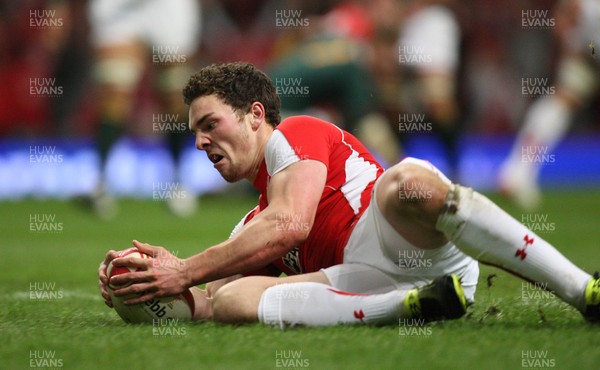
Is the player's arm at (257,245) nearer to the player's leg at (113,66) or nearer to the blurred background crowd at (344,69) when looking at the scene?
the blurred background crowd at (344,69)

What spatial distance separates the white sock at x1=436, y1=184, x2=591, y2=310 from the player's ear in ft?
3.14

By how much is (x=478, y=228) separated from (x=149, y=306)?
1.25 meters

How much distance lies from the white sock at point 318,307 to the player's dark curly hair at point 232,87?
0.80 metres

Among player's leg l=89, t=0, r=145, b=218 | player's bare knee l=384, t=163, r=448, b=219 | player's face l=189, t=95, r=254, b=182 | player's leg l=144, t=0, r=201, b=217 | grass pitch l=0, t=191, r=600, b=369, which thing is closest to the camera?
grass pitch l=0, t=191, r=600, b=369

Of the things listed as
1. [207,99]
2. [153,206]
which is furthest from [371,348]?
[153,206]

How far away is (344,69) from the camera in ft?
28.9

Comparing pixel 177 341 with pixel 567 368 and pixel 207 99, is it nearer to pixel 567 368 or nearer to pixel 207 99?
pixel 207 99

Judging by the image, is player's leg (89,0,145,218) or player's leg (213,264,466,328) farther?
player's leg (89,0,145,218)

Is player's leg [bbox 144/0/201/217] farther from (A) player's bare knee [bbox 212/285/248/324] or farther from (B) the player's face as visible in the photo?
(A) player's bare knee [bbox 212/285/248/324]

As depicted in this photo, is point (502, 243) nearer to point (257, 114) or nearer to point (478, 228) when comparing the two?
point (478, 228)

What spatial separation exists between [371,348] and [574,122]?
33.4 feet

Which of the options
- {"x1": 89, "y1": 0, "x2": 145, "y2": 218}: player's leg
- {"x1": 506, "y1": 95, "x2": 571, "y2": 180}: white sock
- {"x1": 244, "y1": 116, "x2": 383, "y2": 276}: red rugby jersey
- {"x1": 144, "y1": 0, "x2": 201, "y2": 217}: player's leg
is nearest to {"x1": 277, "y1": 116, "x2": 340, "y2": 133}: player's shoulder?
{"x1": 244, "y1": 116, "x2": 383, "y2": 276}: red rugby jersey

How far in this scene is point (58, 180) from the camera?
38.2ft

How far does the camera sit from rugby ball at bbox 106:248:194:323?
3.56m
